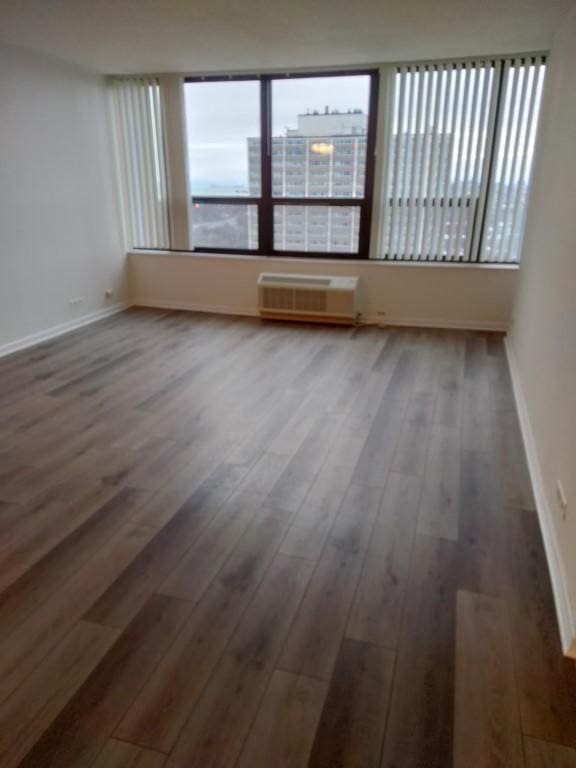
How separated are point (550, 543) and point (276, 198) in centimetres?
463

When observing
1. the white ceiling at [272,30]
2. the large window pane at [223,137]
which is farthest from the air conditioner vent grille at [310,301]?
the white ceiling at [272,30]

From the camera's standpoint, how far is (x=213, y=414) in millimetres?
3363

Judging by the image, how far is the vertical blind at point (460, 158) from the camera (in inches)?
183

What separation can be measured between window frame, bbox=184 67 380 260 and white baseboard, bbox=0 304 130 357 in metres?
1.21

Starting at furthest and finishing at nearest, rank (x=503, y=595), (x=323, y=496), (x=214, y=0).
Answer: (x=214, y=0) < (x=323, y=496) < (x=503, y=595)

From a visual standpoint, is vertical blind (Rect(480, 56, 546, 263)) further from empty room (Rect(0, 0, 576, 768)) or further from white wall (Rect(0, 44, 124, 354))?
white wall (Rect(0, 44, 124, 354))

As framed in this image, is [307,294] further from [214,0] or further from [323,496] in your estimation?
[323,496]

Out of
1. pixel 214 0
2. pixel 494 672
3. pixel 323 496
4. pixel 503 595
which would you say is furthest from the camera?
pixel 214 0

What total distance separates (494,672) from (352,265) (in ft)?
14.7

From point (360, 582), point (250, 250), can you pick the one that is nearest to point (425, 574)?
point (360, 582)

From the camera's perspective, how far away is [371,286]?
18.0 feet

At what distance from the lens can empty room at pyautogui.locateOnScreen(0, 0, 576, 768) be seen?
150 cm

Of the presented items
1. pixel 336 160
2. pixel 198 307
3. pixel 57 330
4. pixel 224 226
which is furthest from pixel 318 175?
pixel 57 330

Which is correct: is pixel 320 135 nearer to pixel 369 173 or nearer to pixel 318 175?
pixel 318 175
